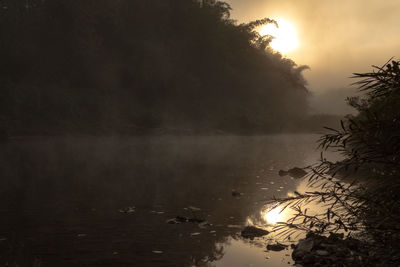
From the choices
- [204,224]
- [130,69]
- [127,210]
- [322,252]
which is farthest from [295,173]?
[130,69]

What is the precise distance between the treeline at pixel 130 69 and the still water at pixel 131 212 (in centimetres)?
2496

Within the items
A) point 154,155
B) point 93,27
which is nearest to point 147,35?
point 93,27

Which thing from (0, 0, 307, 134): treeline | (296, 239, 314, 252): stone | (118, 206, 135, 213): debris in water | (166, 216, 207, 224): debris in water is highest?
(0, 0, 307, 134): treeline

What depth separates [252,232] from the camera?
12344mm

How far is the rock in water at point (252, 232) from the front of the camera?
12195mm

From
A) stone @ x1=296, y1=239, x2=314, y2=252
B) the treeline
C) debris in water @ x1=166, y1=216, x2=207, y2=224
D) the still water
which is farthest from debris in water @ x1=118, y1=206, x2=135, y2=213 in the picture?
the treeline

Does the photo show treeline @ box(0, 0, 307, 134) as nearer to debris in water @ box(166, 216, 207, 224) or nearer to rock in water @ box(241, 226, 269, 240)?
debris in water @ box(166, 216, 207, 224)

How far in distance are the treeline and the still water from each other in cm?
2496

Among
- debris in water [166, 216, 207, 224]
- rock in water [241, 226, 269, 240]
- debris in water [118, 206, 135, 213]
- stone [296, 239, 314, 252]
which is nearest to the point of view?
stone [296, 239, 314, 252]

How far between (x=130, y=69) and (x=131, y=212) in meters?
55.9

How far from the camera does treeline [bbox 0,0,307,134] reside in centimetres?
5619

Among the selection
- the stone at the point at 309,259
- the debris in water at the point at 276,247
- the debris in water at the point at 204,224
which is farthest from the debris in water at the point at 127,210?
the stone at the point at 309,259

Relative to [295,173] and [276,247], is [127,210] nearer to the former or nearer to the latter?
[276,247]

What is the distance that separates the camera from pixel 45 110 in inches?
2127
